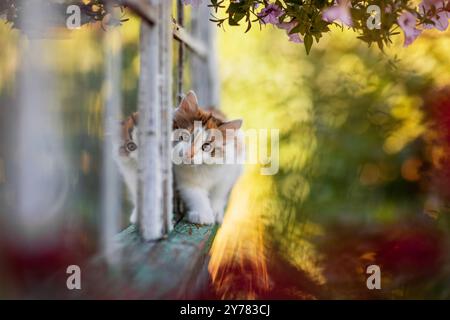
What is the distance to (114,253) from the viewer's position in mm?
860

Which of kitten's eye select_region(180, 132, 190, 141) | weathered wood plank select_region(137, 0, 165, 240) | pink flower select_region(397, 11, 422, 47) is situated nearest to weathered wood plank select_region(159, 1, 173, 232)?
weathered wood plank select_region(137, 0, 165, 240)

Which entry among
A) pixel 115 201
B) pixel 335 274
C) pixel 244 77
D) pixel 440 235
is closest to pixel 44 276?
pixel 115 201

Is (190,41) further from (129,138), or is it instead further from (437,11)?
(437,11)

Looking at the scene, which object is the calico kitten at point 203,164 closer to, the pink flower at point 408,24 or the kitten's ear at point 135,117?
the kitten's ear at point 135,117

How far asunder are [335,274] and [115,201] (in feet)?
1.79

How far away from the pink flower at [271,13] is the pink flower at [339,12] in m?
0.09

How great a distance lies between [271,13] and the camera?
0.91m

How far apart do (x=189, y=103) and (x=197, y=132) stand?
0.21ft

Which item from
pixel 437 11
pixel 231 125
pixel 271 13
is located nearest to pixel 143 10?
pixel 271 13

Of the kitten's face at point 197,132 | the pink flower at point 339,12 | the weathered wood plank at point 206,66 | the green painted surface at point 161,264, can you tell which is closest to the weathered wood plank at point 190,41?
the weathered wood plank at point 206,66

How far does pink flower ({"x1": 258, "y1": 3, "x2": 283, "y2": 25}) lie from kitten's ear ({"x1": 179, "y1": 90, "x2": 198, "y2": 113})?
0.63ft

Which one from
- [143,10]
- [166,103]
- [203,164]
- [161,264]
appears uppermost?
[143,10]

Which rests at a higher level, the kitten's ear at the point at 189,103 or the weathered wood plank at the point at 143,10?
the weathered wood plank at the point at 143,10

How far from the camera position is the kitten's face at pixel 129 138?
90cm
